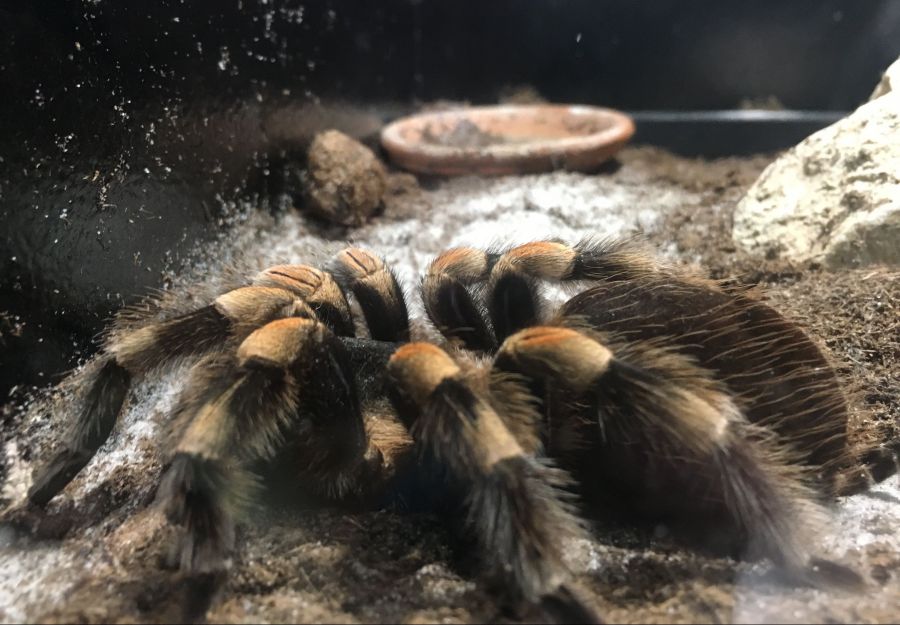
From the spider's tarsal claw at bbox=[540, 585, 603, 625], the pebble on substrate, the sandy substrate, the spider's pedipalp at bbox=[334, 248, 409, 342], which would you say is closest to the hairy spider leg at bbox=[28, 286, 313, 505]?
the sandy substrate

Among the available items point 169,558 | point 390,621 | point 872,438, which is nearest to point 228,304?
point 169,558

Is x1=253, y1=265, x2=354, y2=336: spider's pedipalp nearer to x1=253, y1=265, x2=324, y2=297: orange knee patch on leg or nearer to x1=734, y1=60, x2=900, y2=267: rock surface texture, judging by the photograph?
x1=253, y1=265, x2=324, y2=297: orange knee patch on leg

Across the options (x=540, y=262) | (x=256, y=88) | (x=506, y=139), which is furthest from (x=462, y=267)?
(x=506, y=139)

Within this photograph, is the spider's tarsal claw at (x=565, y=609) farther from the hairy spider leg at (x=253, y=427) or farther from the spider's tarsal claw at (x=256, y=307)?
the spider's tarsal claw at (x=256, y=307)

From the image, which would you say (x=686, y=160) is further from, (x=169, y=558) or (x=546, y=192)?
(x=169, y=558)

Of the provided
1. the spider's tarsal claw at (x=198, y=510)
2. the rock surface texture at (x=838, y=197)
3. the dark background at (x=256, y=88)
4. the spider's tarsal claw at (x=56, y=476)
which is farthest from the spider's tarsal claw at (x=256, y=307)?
the rock surface texture at (x=838, y=197)

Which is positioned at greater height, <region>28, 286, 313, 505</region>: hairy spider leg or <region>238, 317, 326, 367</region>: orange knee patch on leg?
<region>238, 317, 326, 367</region>: orange knee patch on leg

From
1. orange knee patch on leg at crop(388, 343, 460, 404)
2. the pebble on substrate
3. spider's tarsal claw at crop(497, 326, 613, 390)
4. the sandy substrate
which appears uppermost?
spider's tarsal claw at crop(497, 326, 613, 390)
